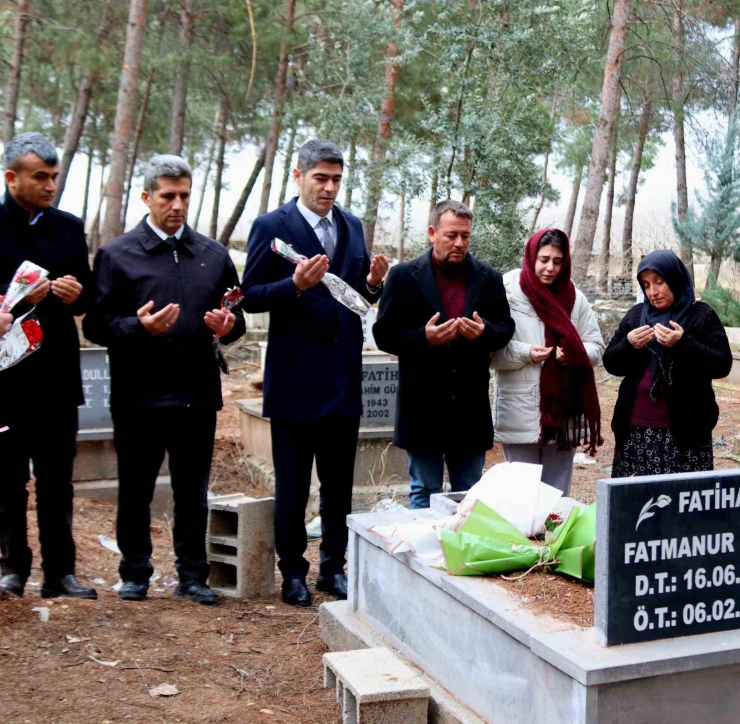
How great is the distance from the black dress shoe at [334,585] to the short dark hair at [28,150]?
2.29 m

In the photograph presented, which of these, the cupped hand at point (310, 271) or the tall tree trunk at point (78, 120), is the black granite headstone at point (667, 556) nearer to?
the cupped hand at point (310, 271)

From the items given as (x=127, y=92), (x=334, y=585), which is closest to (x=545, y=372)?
(x=334, y=585)

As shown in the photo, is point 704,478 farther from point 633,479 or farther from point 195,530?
point 195,530

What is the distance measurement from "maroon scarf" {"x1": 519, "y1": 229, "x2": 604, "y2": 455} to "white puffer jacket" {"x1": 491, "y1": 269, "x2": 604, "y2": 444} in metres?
0.04

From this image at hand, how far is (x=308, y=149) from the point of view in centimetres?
432

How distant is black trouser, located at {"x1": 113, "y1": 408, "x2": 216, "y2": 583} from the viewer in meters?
4.21

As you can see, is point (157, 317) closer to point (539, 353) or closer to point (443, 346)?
point (443, 346)

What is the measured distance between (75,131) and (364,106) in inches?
314

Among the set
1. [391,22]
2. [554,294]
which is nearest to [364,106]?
[391,22]

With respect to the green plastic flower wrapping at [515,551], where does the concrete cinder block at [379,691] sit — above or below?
below

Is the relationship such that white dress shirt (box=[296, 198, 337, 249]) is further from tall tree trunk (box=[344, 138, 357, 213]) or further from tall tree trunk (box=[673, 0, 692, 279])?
tall tree trunk (box=[673, 0, 692, 279])

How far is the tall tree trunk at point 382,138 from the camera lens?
13.7 meters

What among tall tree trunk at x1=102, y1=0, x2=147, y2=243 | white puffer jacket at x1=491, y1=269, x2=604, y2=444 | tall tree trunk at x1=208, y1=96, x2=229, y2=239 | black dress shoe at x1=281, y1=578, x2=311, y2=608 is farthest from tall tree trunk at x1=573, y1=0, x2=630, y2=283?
black dress shoe at x1=281, y1=578, x2=311, y2=608

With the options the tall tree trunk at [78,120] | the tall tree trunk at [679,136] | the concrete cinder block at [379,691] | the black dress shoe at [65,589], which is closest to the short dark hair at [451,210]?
the concrete cinder block at [379,691]
